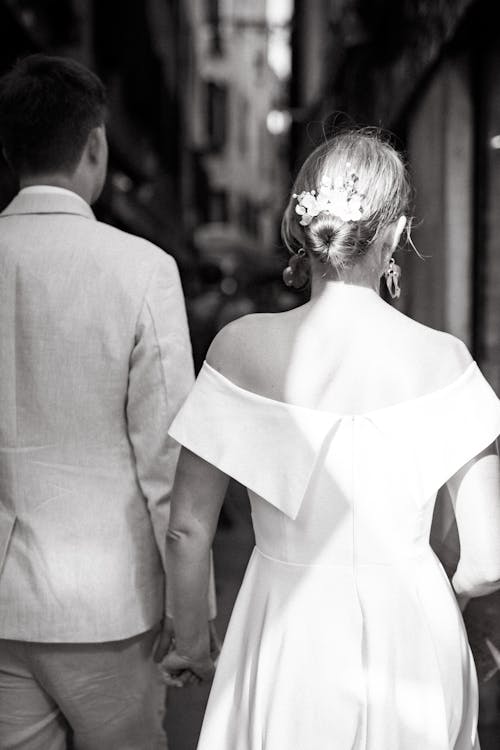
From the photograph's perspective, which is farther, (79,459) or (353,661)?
(79,459)

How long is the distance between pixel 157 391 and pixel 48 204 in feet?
1.72

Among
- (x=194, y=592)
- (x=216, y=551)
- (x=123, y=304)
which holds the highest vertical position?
(x=123, y=304)

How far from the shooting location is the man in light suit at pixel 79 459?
2.06 meters

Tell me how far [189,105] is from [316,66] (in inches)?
313

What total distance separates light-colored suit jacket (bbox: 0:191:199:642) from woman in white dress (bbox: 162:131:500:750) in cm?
27

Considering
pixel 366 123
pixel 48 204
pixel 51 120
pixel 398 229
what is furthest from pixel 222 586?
pixel 366 123

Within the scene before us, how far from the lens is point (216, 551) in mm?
6078

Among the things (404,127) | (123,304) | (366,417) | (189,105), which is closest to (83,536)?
(123,304)

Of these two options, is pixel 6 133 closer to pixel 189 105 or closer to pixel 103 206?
pixel 103 206

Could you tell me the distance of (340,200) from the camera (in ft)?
5.82

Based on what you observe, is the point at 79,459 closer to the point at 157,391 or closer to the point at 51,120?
the point at 157,391

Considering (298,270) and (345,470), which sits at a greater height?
(298,270)

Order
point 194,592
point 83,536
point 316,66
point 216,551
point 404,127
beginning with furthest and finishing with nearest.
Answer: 1. point 316,66
2. point 404,127
3. point 216,551
4. point 83,536
5. point 194,592

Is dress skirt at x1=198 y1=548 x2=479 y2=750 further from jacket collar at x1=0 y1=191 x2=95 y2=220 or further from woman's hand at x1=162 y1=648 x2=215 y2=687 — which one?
jacket collar at x1=0 y1=191 x2=95 y2=220
